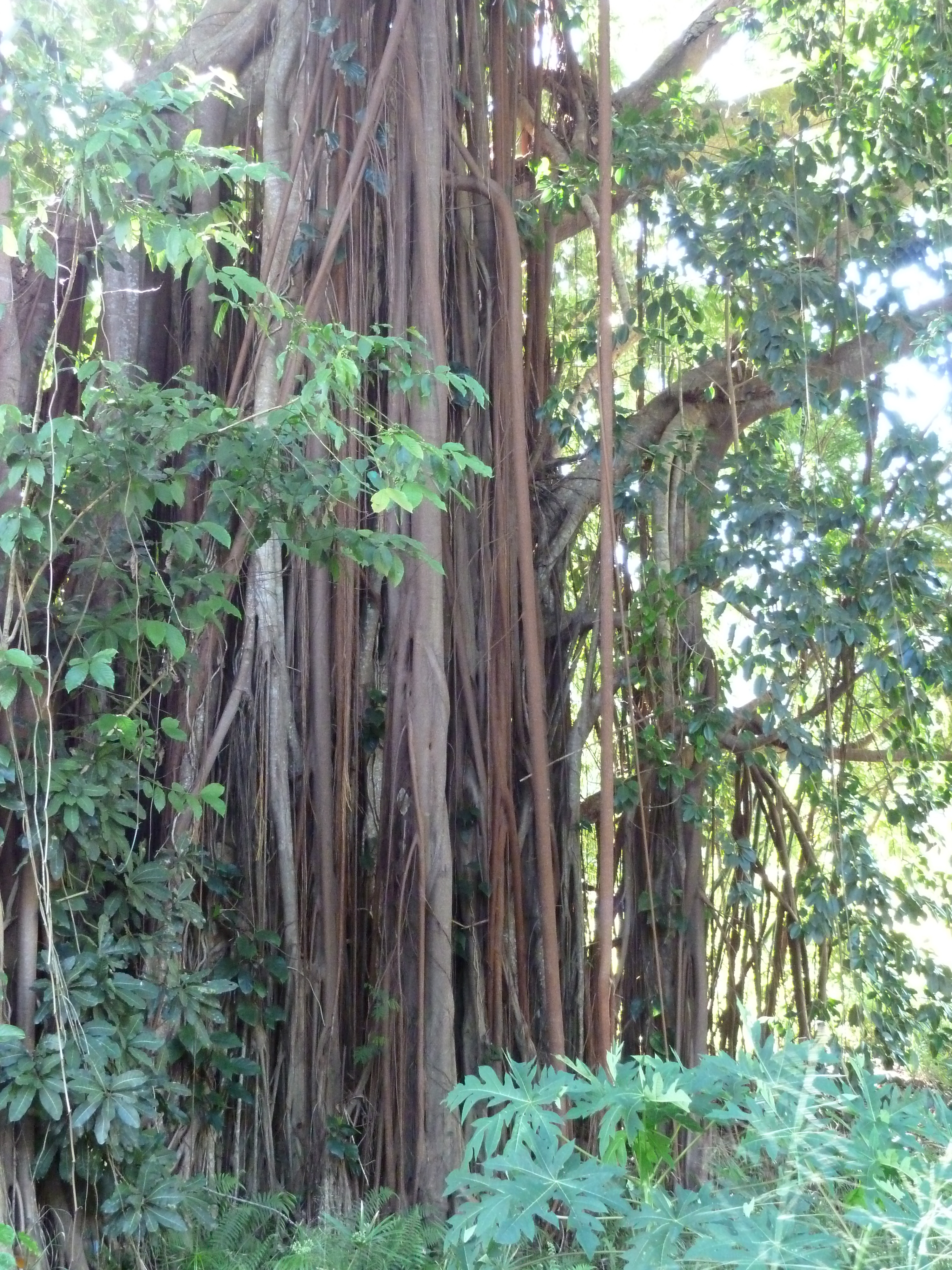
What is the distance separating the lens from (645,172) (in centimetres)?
392

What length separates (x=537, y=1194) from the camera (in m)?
1.54

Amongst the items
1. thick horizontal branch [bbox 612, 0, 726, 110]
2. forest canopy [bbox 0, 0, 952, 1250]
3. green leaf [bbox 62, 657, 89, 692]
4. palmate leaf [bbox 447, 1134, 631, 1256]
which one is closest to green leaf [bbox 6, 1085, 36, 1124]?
forest canopy [bbox 0, 0, 952, 1250]

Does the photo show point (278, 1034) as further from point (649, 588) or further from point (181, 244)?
point (181, 244)

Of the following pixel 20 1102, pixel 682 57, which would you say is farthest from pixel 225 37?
pixel 20 1102

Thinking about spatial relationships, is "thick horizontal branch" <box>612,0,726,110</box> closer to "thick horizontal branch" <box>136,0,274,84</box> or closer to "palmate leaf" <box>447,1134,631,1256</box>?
"thick horizontal branch" <box>136,0,274,84</box>

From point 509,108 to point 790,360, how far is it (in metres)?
1.23

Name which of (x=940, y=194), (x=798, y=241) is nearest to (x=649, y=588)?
(x=798, y=241)

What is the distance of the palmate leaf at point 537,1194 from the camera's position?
1.51 m

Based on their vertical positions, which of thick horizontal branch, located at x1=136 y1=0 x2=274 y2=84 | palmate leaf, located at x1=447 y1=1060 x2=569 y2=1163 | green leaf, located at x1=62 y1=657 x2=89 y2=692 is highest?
thick horizontal branch, located at x1=136 y1=0 x2=274 y2=84

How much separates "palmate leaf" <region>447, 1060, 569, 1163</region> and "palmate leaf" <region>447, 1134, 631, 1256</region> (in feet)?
0.05

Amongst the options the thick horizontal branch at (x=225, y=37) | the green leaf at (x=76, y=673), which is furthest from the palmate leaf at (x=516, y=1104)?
the thick horizontal branch at (x=225, y=37)

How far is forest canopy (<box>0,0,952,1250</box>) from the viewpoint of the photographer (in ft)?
7.85

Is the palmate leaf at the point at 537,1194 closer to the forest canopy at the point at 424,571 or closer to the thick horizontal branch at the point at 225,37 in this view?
the forest canopy at the point at 424,571

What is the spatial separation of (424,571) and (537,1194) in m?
2.12
